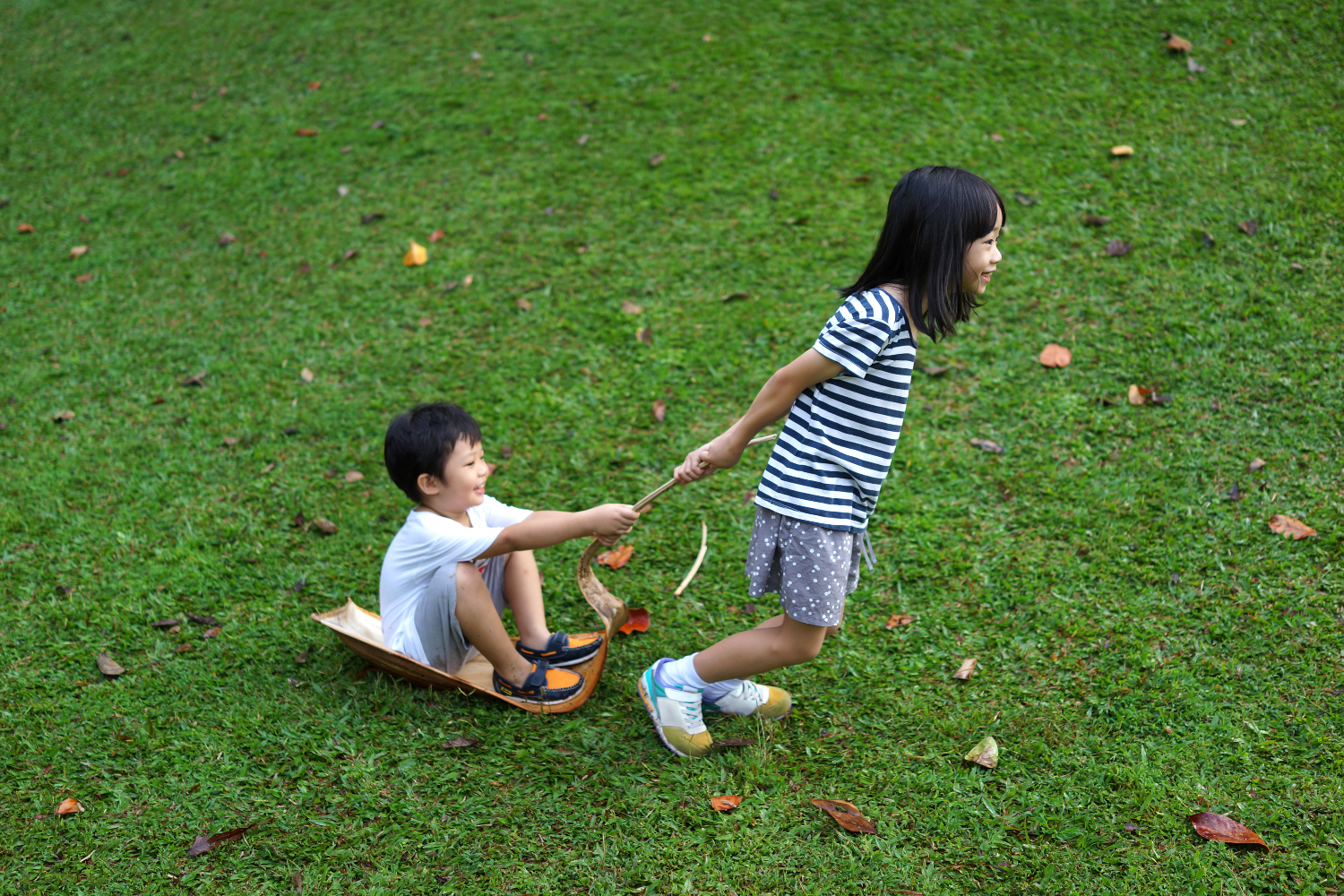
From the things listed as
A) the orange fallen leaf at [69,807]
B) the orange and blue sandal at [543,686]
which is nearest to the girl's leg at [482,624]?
the orange and blue sandal at [543,686]

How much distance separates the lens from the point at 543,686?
2979 millimetres

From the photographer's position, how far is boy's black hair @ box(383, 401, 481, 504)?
279 centimetres

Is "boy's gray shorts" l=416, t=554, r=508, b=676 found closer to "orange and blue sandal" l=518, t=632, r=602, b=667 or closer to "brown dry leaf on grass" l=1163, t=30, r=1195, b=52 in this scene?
"orange and blue sandal" l=518, t=632, r=602, b=667

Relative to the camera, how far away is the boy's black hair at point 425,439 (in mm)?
2787

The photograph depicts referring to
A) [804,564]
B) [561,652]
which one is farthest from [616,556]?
[804,564]

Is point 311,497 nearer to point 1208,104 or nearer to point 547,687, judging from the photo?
point 547,687

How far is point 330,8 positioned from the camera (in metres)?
8.06

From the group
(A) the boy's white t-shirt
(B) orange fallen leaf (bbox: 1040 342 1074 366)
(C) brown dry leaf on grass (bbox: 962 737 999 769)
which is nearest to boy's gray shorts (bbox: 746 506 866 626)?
(C) brown dry leaf on grass (bbox: 962 737 999 769)

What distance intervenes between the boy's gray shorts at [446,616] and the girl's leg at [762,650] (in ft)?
2.46

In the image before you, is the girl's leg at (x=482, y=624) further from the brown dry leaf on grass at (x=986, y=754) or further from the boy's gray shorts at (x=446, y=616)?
the brown dry leaf on grass at (x=986, y=754)

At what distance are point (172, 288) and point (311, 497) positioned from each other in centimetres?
237

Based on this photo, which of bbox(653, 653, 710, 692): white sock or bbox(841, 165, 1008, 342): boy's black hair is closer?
bbox(841, 165, 1008, 342): boy's black hair

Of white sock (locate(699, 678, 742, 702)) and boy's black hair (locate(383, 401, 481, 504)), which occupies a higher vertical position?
boy's black hair (locate(383, 401, 481, 504))

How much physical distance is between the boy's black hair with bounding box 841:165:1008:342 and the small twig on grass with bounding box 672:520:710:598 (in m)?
1.33
